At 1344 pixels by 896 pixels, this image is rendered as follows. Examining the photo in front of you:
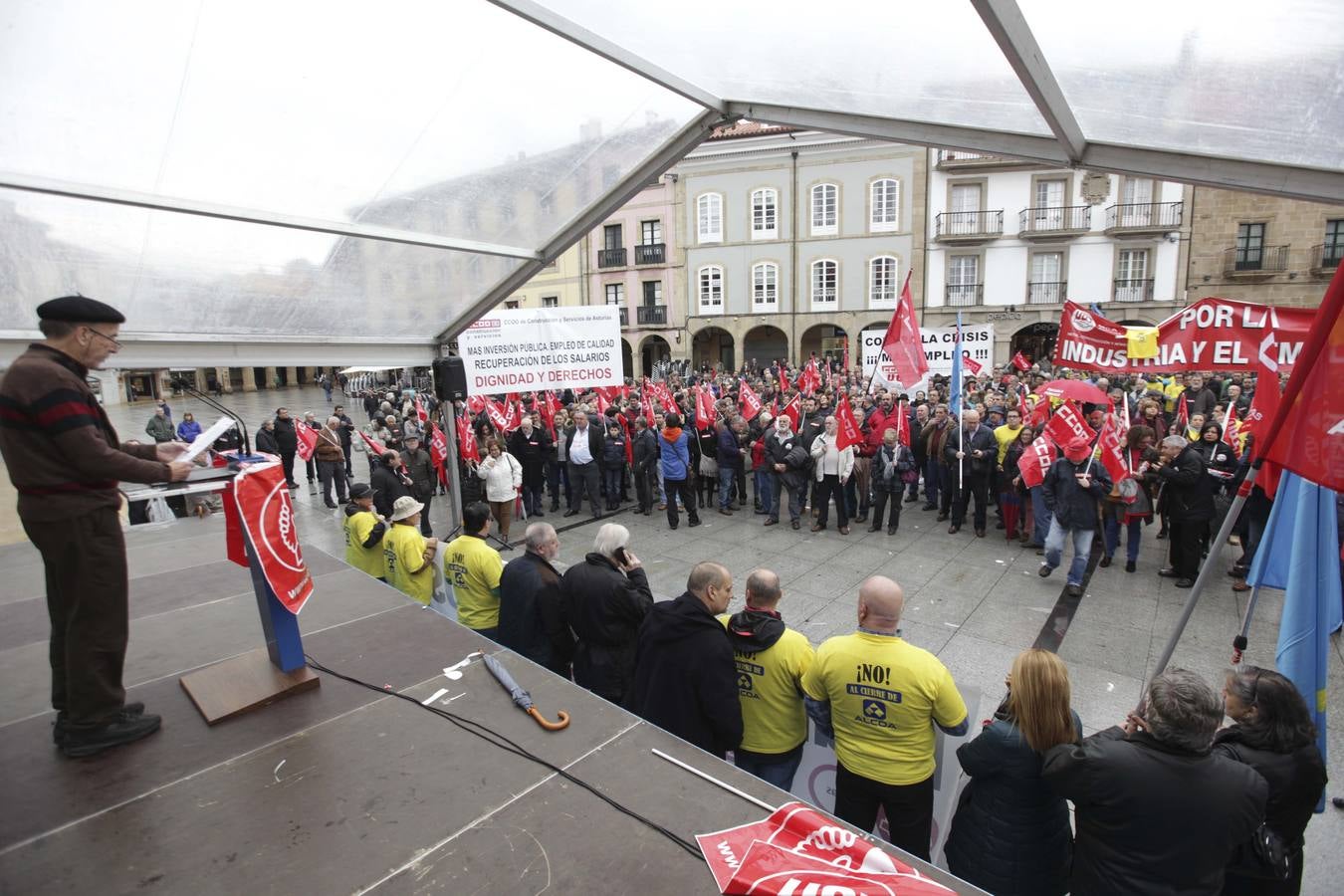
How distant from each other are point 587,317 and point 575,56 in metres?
5.78

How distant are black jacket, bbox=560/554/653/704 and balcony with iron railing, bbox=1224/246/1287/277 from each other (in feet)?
120

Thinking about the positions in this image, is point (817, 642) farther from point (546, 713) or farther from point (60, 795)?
point (60, 795)

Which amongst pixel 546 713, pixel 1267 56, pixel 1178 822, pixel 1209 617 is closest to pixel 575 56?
pixel 1267 56

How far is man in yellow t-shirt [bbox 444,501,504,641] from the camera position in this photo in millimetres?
4543

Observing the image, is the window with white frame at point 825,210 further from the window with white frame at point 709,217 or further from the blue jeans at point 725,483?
the blue jeans at point 725,483

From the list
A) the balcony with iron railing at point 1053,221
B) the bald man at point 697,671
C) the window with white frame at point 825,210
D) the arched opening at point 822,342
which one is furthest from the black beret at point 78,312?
the balcony with iron railing at point 1053,221

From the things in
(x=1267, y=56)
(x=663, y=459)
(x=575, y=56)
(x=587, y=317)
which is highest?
(x=575, y=56)

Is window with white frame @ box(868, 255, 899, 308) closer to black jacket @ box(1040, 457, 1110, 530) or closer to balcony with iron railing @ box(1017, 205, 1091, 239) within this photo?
balcony with iron railing @ box(1017, 205, 1091, 239)

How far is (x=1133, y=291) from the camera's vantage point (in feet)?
100.0

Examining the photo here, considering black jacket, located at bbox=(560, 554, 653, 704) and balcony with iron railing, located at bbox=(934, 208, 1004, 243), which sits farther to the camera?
balcony with iron railing, located at bbox=(934, 208, 1004, 243)

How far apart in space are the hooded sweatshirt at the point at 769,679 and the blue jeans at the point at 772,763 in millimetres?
32

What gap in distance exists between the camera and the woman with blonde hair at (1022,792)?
2.41m

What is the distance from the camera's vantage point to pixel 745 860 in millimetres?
1997

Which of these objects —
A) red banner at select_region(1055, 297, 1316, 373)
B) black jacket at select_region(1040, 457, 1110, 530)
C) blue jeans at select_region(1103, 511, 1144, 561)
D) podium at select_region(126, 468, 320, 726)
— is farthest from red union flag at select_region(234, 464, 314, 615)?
blue jeans at select_region(1103, 511, 1144, 561)
